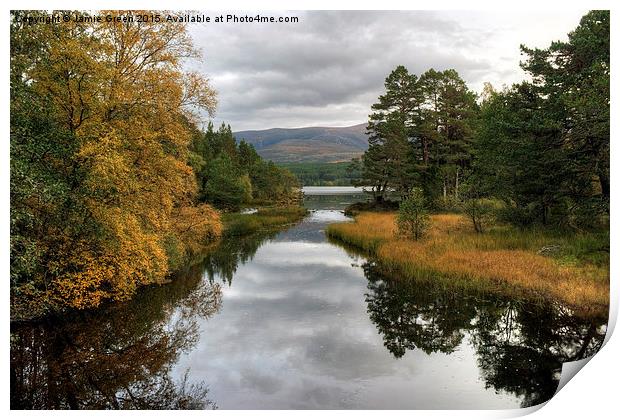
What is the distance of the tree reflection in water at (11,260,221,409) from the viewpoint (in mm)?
10484

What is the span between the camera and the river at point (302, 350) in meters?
10.6

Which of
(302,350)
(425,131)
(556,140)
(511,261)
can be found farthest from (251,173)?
(302,350)

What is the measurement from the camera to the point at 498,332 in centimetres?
1415

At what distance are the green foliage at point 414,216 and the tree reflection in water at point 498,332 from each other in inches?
344

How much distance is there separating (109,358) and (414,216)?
19.6 meters

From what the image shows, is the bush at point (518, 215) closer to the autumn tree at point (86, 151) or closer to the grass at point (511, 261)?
the grass at point (511, 261)

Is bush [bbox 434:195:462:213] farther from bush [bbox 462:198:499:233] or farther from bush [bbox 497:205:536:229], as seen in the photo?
bush [bbox 497:205:536:229]

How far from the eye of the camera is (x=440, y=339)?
13.9m

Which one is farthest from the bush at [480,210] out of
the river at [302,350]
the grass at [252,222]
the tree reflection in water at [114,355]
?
the grass at [252,222]

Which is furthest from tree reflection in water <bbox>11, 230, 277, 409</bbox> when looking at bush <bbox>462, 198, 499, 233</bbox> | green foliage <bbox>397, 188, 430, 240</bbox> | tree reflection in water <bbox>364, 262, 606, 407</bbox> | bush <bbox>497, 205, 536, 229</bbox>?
bush <bbox>462, 198, 499, 233</bbox>

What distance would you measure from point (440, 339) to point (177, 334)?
342 inches

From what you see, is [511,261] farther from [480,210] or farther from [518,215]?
[480,210]

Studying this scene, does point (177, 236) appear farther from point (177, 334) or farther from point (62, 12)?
point (62, 12)

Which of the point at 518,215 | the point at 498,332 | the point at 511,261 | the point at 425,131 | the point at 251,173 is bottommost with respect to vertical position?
the point at 498,332
